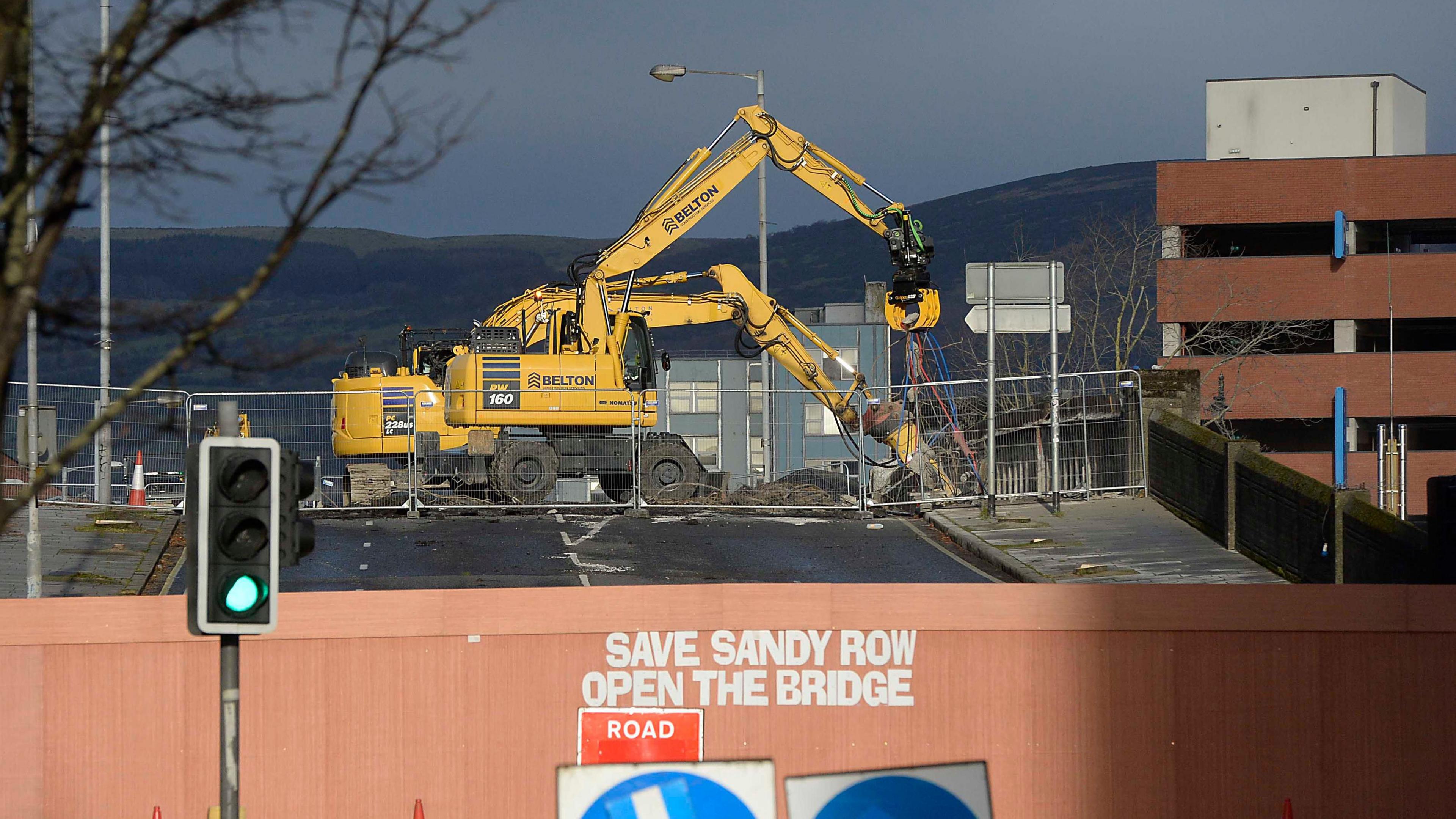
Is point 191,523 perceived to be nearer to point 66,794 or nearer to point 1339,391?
point 66,794

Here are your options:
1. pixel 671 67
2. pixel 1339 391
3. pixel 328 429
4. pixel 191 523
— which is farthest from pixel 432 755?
pixel 1339 391

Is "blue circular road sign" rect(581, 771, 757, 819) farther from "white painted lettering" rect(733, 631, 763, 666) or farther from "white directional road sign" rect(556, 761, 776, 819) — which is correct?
"white painted lettering" rect(733, 631, 763, 666)

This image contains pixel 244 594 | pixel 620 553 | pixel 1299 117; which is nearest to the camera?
pixel 244 594

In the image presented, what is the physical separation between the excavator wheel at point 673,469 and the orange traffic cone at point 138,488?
22.9 feet

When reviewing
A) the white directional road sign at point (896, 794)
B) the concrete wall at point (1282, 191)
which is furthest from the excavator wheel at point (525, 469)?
the concrete wall at point (1282, 191)

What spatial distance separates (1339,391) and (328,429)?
37.1m

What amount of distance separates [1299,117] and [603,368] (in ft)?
120

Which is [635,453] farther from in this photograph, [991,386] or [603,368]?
[991,386]

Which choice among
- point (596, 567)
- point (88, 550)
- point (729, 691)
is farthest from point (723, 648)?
point (88, 550)

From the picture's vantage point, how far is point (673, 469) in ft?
78.3

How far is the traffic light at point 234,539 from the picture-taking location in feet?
23.5

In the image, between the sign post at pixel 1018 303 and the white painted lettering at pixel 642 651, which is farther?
the sign post at pixel 1018 303

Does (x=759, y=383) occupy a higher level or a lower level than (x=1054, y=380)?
higher

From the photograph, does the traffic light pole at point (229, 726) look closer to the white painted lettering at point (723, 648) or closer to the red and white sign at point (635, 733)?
the red and white sign at point (635, 733)
